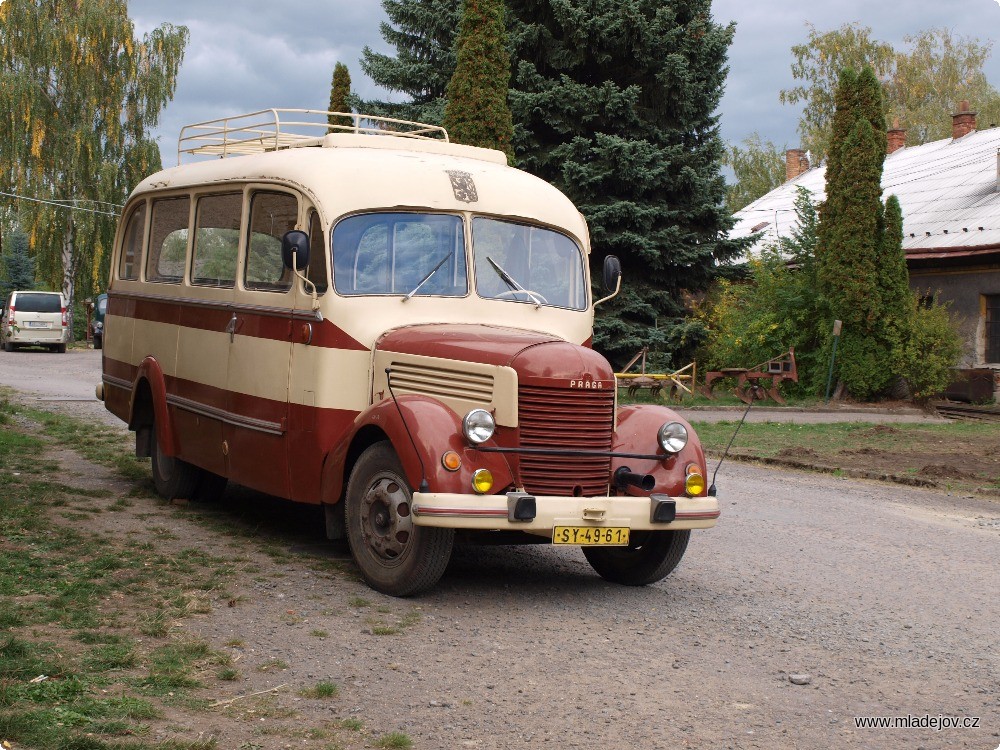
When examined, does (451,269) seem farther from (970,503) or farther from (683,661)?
(970,503)

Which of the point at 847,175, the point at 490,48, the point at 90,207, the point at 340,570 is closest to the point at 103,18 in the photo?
the point at 90,207

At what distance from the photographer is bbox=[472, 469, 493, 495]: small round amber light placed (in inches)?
273

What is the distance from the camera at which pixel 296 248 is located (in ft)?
26.2

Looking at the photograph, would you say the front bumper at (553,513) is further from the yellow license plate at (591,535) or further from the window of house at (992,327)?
the window of house at (992,327)

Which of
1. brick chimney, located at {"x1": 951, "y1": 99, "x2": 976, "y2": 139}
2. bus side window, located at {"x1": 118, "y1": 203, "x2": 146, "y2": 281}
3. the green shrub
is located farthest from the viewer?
brick chimney, located at {"x1": 951, "y1": 99, "x2": 976, "y2": 139}

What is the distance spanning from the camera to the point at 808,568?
344 inches

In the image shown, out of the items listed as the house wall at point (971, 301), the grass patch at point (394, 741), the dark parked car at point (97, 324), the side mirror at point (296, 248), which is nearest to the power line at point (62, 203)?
the dark parked car at point (97, 324)

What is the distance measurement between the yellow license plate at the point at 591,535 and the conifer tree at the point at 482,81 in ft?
55.9

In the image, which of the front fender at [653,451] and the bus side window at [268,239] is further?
the bus side window at [268,239]

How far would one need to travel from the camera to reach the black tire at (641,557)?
25.4ft

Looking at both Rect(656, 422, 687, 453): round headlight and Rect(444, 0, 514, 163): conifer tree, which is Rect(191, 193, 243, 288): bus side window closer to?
Rect(656, 422, 687, 453): round headlight

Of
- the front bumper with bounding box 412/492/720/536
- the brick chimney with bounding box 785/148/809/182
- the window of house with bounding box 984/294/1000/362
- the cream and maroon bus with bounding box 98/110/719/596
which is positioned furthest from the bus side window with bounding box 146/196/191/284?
the brick chimney with bounding box 785/148/809/182

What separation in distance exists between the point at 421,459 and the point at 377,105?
23086mm

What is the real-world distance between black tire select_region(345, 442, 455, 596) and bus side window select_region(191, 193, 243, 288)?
8.05ft
